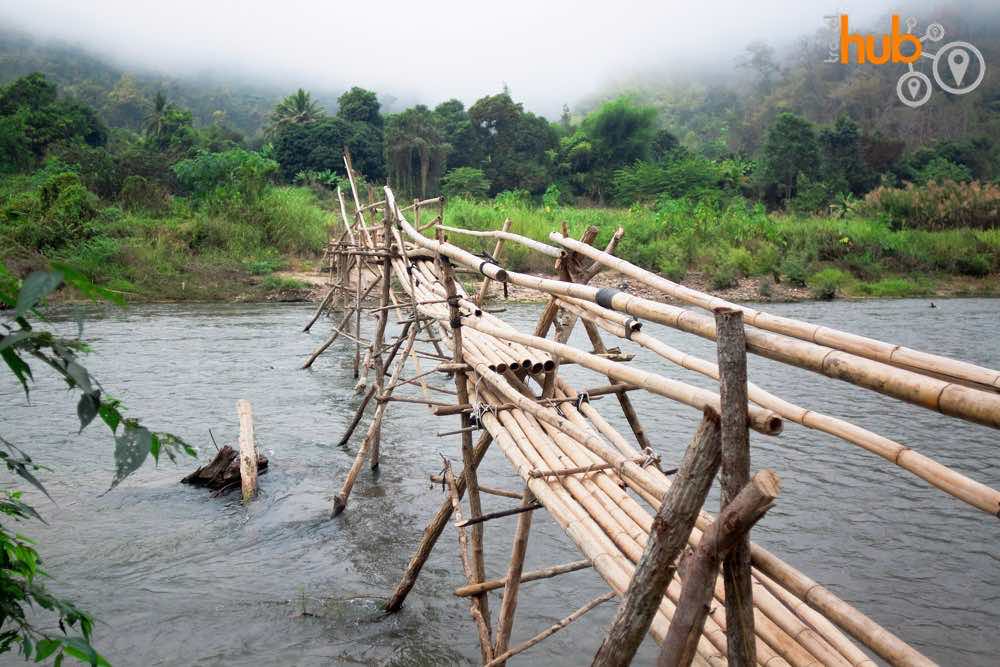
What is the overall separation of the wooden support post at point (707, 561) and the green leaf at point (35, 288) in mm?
1308

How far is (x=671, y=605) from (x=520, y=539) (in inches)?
40.3

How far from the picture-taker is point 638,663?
163 inches

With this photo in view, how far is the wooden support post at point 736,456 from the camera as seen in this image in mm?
1751

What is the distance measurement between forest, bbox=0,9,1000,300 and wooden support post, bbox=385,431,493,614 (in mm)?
12125

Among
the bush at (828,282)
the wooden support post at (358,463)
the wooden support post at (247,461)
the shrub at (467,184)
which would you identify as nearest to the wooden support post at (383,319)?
the wooden support post at (358,463)

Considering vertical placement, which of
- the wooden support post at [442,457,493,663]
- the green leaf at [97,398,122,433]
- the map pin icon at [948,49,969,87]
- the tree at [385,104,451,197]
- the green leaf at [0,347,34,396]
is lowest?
the wooden support post at [442,457,493,663]

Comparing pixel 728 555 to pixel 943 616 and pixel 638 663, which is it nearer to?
pixel 638 663

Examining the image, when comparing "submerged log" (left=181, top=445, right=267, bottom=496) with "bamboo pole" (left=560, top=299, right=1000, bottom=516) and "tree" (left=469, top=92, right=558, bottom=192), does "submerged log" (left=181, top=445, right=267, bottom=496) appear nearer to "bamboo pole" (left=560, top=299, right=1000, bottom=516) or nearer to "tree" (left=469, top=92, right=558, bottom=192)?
"bamboo pole" (left=560, top=299, right=1000, bottom=516)

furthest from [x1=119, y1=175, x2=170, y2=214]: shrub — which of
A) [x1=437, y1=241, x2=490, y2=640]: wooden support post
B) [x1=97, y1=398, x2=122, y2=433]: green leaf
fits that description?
[x1=97, y1=398, x2=122, y2=433]: green leaf

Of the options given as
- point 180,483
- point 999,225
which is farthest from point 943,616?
point 999,225

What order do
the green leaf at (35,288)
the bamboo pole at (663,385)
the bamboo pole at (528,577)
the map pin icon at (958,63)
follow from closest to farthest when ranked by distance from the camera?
the green leaf at (35,288) → the bamboo pole at (663,385) → the bamboo pole at (528,577) → the map pin icon at (958,63)

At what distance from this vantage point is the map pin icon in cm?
5456

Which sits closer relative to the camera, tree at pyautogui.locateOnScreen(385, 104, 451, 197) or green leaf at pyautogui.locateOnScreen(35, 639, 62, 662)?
green leaf at pyautogui.locateOnScreen(35, 639, 62, 662)

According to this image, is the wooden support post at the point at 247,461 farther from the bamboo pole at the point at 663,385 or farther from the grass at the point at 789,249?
the grass at the point at 789,249
